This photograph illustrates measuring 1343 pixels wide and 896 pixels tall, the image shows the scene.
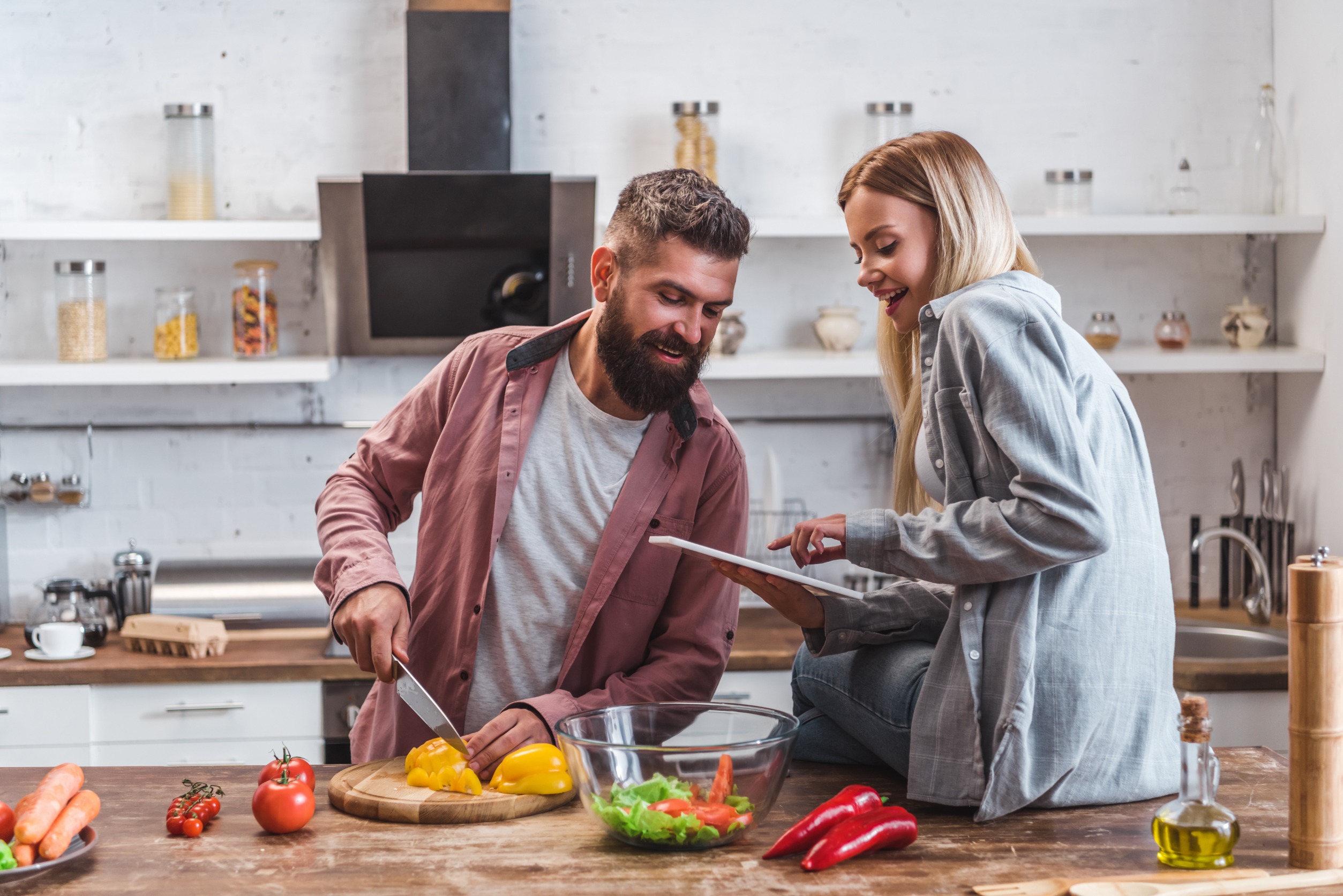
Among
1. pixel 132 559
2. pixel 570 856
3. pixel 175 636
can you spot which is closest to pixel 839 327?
pixel 175 636

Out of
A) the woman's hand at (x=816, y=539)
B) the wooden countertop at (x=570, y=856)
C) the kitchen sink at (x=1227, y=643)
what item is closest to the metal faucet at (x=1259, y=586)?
the kitchen sink at (x=1227, y=643)

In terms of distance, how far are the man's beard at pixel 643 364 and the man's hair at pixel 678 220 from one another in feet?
0.28

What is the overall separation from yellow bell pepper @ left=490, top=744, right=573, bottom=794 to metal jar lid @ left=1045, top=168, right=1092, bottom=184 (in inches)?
97.8

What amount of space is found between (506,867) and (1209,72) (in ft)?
10.7

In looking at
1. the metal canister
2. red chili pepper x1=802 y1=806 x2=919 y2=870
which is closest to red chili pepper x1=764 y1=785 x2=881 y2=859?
red chili pepper x1=802 y1=806 x2=919 y2=870

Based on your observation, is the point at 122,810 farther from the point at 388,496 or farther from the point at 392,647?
the point at 388,496

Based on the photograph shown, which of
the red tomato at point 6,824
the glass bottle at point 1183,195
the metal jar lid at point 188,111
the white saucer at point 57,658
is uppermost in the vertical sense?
the metal jar lid at point 188,111

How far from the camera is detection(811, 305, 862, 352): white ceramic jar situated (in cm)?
340

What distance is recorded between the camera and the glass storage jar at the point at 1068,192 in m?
3.39

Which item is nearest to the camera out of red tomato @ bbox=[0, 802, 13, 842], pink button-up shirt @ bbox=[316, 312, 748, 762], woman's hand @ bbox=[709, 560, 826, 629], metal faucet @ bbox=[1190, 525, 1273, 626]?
red tomato @ bbox=[0, 802, 13, 842]

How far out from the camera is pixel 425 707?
63.4 inches

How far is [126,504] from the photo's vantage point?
11.5 ft

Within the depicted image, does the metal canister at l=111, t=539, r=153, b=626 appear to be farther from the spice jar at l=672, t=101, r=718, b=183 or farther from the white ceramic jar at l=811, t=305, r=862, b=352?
the white ceramic jar at l=811, t=305, r=862, b=352

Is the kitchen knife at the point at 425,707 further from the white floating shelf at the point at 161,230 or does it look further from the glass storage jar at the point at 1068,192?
the glass storage jar at the point at 1068,192
